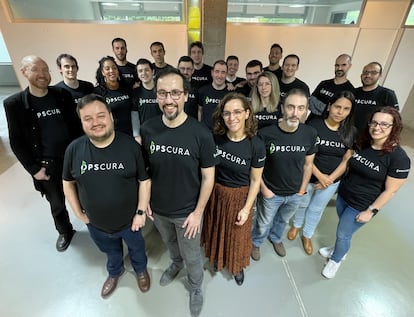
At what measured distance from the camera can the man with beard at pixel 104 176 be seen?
4.09 ft

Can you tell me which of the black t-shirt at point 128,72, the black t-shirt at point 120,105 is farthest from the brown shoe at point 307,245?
the black t-shirt at point 128,72

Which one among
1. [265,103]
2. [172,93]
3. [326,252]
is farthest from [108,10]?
[326,252]

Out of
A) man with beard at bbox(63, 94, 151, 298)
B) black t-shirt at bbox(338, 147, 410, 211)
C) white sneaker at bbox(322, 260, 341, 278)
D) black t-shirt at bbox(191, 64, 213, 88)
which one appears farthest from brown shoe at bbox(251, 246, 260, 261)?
black t-shirt at bbox(191, 64, 213, 88)

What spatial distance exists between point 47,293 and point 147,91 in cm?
196

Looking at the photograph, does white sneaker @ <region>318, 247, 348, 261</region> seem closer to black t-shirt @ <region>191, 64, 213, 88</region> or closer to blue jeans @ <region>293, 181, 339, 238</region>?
blue jeans @ <region>293, 181, 339, 238</region>

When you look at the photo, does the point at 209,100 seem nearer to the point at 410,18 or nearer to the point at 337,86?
the point at 337,86

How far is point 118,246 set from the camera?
5.68 feet

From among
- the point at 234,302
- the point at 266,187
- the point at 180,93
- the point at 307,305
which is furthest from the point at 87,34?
the point at 307,305

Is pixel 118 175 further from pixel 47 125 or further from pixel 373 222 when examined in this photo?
pixel 373 222

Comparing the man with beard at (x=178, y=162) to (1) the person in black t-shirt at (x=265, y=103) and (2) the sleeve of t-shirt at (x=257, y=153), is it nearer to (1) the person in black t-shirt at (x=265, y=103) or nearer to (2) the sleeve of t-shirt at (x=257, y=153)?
(2) the sleeve of t-shirt at (x=257, y=153)

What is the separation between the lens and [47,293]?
6.05 feet

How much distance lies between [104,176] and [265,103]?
150cm

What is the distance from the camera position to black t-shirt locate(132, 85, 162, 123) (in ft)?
7.45

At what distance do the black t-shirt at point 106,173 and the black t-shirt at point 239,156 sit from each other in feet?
1.71
